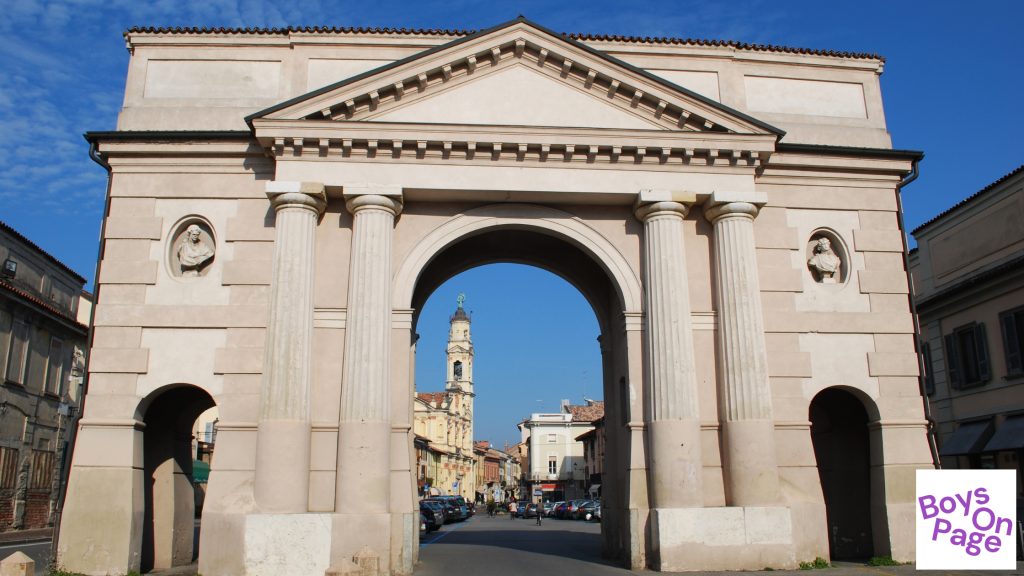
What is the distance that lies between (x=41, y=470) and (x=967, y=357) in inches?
1441

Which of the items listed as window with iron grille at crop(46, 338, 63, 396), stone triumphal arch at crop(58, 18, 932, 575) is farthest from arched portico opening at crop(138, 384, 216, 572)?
window with iron grille at crop(46, 338, 63, 396)

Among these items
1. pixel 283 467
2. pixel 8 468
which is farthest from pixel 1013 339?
pixel 8 468

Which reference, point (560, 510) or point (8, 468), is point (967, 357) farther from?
point (560, 510)

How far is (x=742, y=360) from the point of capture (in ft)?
57.9

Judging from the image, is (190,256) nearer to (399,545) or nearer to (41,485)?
(399,545)

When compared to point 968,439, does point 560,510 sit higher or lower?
lower

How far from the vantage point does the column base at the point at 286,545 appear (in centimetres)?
1548

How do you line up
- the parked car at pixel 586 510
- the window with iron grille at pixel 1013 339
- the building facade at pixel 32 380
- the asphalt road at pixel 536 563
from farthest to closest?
the parked car at pixel 586 510 → the building facade at pixel 32 380 → the window with iron grille at pixel 1013 339 → the asphalt road at pixel 536 563

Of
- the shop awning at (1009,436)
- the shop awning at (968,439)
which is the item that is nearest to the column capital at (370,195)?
the shop awning at (1009,436)

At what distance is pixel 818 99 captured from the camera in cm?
2070

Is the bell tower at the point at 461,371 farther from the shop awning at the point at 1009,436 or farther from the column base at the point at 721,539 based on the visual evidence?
the column base at the point at 721,539

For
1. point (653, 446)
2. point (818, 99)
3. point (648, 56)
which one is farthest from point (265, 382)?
point (818, 99)

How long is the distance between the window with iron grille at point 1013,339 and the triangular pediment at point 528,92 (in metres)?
13.1

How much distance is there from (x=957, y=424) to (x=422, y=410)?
3741 inches
